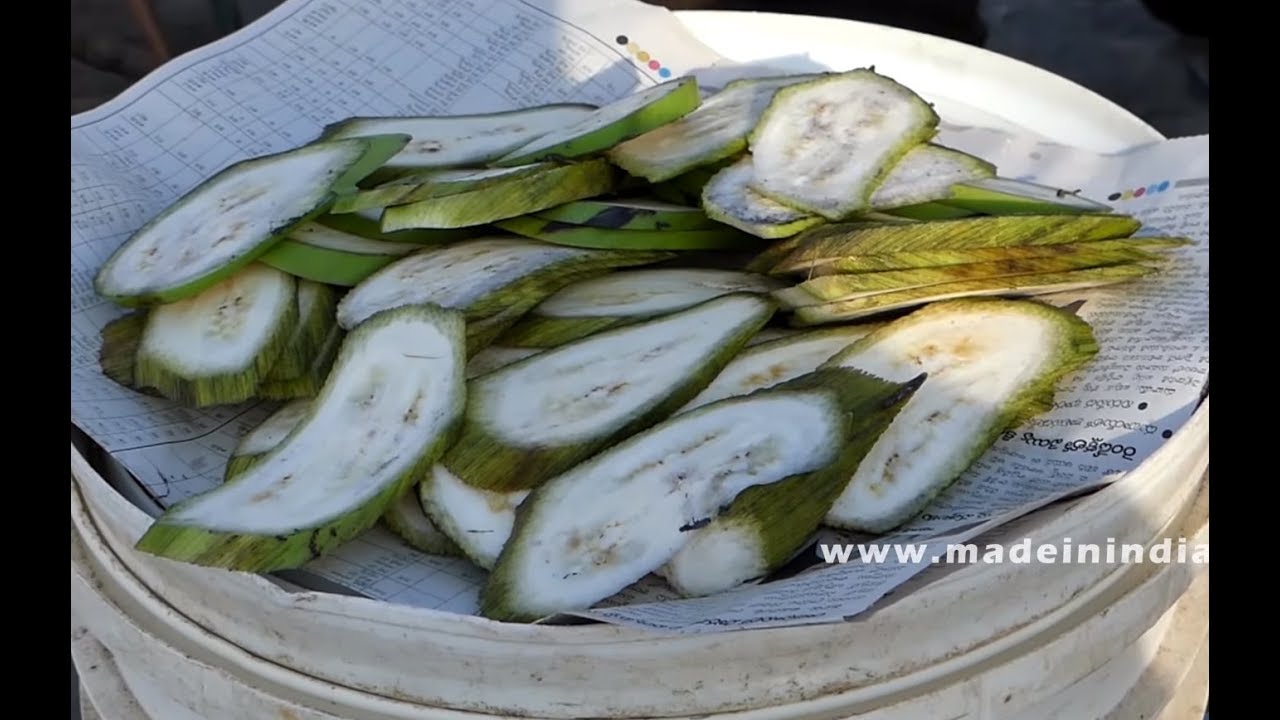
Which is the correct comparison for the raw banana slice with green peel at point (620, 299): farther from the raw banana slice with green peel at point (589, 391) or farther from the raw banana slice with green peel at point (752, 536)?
the raw banana slice with green peel at point (752, 536)

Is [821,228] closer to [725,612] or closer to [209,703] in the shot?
[725,612]

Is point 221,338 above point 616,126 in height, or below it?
below

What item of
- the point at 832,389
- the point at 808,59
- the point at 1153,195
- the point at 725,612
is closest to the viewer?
the point at 725,612

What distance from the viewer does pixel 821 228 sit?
0.86 m

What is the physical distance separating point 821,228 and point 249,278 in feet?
1.49

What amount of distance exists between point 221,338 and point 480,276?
0.20m

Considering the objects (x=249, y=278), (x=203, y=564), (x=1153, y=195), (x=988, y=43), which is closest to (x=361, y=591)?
(x=203, y=564)

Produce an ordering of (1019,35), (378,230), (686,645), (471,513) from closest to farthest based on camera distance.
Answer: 1. (686,645)
2. (471,513)
3. (378,230)
4. (1019,35)

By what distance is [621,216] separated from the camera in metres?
0.89

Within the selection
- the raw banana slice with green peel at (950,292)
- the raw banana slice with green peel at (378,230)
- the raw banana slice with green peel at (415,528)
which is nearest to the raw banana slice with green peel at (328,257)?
the raw banana slice with green peel at (378,230)

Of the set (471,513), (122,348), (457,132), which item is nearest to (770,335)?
(471,513)

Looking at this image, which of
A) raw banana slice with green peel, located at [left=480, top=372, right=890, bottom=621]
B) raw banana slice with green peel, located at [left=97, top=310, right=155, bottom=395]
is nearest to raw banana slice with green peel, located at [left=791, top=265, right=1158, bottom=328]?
raw banana slice with green peel, located at [left=480, top=372, right=890, bottom=621]

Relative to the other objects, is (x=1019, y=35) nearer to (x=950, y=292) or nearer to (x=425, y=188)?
(x=950, y=292)

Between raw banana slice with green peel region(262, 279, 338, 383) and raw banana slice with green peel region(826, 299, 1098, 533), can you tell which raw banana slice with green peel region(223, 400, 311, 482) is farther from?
raw banana slice with green peel region(826, 299, 1098, 533)
